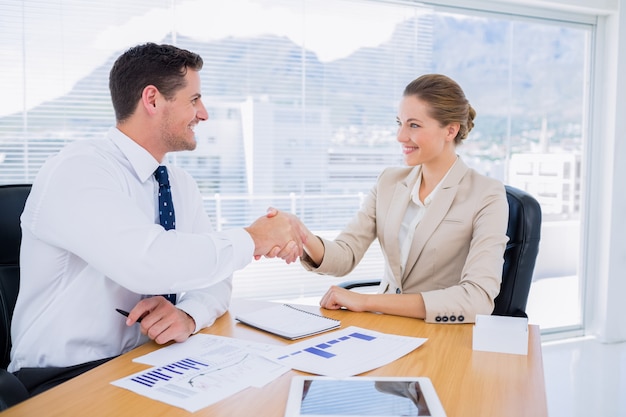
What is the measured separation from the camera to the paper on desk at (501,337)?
1.37 m

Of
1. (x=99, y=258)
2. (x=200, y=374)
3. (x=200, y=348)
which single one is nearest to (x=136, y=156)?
(x=99, y=258)

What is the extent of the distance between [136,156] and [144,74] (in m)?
0.25

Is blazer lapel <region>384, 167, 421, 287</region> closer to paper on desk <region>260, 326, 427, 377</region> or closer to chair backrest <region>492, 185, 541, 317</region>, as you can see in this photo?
chair backrest <region>492, 185, 541, 317</region>

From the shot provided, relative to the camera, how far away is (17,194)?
1.73 meters

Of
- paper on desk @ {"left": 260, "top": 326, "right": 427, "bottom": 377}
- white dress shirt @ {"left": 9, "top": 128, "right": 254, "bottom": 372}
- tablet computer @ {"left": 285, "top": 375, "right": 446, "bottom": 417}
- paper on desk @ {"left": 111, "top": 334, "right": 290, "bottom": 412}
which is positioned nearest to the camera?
tablet computer @ {"left": 285, "top": 375, "right": 446, "bottom": 417}

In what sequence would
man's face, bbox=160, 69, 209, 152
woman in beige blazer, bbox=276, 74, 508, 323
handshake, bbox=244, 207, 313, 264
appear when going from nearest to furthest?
handshake, bbox=244, 207, 313, 264 < man's face, bbox=160, 69, 209, 152 < woman in beige blazer, bbox=276, 74, 508, 323

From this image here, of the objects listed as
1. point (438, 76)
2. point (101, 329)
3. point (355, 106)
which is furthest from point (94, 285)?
point (355, 106)

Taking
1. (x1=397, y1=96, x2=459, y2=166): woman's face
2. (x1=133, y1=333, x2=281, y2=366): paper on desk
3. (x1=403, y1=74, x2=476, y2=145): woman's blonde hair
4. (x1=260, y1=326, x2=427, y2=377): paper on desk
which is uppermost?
(x1=403, y1=74, x2=476, y2=145): woman's blonde hair

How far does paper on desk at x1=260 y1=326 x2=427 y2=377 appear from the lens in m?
1.23

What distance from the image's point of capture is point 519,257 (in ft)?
6.77

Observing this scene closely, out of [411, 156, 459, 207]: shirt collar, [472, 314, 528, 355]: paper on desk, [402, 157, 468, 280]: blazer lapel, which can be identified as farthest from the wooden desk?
[411, 156, 459, 207]: shirt collar

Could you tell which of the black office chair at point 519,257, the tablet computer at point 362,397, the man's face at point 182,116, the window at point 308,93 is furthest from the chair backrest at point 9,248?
the black office chair at point 519,257

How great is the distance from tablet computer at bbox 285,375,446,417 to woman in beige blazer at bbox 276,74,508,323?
2.69ft

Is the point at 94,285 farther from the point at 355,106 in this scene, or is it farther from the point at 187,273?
the point at 355,106
